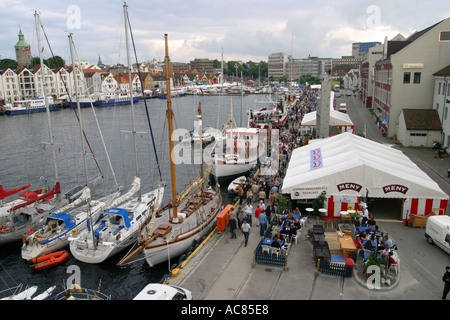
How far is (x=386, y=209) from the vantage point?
20.1 m

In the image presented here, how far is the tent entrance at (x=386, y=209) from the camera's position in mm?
18922

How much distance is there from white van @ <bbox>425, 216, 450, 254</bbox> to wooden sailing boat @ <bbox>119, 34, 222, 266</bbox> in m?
11.1

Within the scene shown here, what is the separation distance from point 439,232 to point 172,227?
1263cm

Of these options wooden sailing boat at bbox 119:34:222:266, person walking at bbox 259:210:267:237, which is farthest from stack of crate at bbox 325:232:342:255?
wooden sailing boat at bbox 119:34:222:266

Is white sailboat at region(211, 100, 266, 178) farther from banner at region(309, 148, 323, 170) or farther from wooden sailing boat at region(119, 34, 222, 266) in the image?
wooden sailing boat at region(119, 34, 222, 266)

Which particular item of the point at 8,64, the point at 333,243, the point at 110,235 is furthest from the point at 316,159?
the point at 8,64

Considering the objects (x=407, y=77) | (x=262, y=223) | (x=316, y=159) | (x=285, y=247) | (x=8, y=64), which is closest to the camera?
(x=285, y=247)

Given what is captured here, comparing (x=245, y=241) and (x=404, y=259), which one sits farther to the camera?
(x=245, y=241)

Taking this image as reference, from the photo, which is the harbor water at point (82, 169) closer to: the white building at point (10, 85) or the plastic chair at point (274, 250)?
the plastic chair at point (274, 250)

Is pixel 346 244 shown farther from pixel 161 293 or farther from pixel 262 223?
pixel 161 293

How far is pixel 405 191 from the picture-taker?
1775 cm
